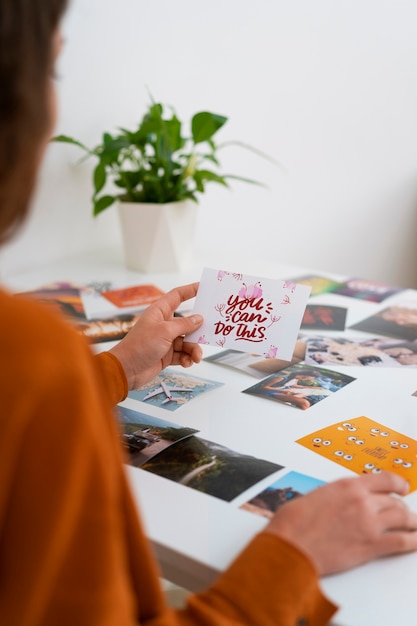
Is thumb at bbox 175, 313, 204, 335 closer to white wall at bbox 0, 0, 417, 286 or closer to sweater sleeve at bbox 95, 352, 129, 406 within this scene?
sweater sleeve at bbox 95, 352, 129, 406

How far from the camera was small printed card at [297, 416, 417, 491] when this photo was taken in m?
0.89

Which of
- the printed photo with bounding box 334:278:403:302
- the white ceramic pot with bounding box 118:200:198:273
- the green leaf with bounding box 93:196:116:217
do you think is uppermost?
the green leaf with bounding box 93:196:116:217

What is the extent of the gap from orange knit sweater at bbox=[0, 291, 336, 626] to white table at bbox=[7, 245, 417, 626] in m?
0.25

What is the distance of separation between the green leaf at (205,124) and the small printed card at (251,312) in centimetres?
67

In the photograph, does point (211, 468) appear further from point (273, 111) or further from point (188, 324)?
point (273, 111)

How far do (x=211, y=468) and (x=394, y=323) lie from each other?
696 millimetres

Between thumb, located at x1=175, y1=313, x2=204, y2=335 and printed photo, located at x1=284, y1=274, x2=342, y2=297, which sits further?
printed photo, located at x1=284, y1=274, x2=342, y2=297

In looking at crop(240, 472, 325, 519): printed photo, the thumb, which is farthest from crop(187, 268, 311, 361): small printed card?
crop(240, 472, 325, 519): printed photo

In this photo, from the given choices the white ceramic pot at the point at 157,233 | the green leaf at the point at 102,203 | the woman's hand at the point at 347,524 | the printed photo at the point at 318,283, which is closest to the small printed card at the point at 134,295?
the white ceramic pot at the point at 157,233

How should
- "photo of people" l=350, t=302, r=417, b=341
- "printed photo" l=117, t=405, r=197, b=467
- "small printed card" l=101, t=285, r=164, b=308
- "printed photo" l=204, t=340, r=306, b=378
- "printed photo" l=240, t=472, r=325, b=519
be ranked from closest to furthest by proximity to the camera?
"printed photo" l=240, t=472, r=325, b=519, "printed photo" l=117, t=405, r=197, b=467, "printed photo" l=204, t=340, r=306, b=378, "photo of people" l=350, t=302, r=417, b=341, "small printed card" l=101, t=285, r=164, b=308

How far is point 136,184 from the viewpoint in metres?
1.76

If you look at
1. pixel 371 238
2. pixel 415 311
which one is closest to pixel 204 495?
pixel 415 311

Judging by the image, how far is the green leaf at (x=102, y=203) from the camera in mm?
1745

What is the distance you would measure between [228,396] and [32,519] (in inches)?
26.0
